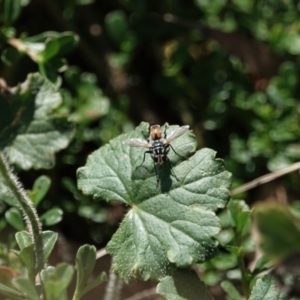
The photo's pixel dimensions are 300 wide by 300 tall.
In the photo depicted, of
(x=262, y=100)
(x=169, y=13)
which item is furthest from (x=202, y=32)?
(x=262, y=100)

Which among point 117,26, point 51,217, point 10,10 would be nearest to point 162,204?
point 51,217

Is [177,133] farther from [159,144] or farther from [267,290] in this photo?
[267,290]

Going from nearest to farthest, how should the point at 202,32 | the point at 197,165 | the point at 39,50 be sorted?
the point at 197,165 < the point at 39,50 < the point at 202,32

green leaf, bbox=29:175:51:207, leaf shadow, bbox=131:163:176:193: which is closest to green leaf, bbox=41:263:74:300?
leaf shadow, bbox=131:163:176:193

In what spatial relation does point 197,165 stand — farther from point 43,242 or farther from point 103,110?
point 103,110

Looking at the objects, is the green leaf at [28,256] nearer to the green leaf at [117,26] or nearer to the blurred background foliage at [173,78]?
the blurred background foliage at [173,78]
